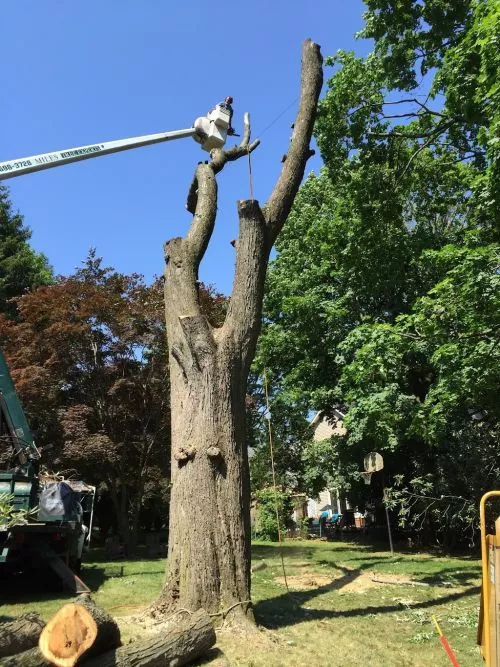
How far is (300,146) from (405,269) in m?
8.79

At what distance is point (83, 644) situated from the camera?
409 centimetres

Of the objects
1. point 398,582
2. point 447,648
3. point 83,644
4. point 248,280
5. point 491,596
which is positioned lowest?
point 447,648

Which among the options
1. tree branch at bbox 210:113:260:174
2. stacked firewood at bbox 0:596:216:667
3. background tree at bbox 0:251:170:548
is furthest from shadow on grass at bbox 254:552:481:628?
background tree at bbox 0:251:170:548

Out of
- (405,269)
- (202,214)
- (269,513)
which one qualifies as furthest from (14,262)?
(202,214)

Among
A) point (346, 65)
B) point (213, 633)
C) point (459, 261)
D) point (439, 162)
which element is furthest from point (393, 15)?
point (213, 633)

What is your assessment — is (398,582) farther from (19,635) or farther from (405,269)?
(405,269)

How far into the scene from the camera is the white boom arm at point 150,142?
7.66 metres

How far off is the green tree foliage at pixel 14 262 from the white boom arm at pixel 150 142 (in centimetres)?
1792

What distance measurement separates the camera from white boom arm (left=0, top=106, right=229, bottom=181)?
25.1 ft

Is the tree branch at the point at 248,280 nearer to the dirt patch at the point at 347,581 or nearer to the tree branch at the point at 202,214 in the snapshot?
the tree branch at the point at 202,214

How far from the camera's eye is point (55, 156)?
7.73 meters

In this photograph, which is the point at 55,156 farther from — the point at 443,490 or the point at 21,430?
the point at 443,490

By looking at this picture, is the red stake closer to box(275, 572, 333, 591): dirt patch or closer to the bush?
box(275, 572, 333, 591): dirt patch

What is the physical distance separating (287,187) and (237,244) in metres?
1.21
